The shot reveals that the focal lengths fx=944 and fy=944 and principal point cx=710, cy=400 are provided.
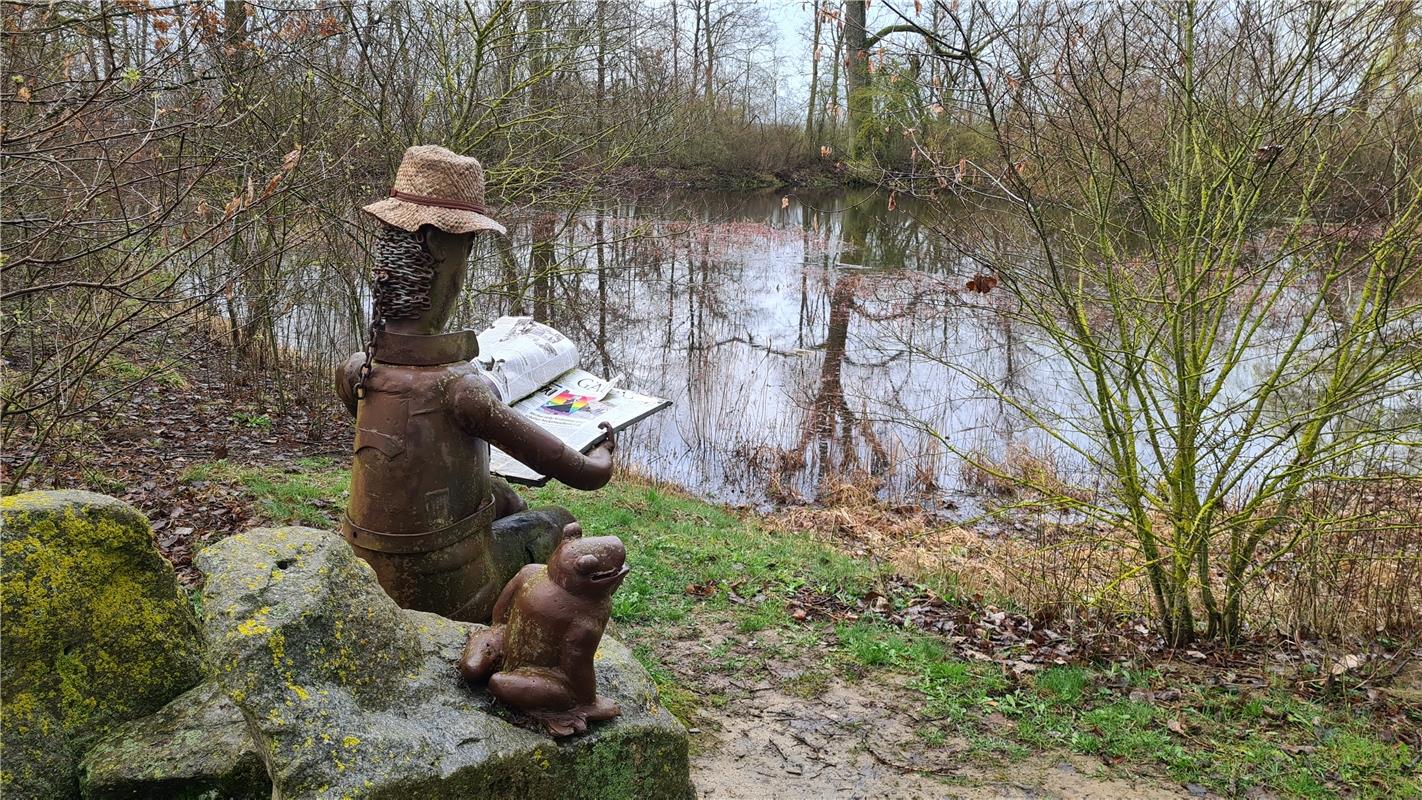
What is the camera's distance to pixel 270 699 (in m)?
2.13

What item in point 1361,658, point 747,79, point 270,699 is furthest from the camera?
point 747,79

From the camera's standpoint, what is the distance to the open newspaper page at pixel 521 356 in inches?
151

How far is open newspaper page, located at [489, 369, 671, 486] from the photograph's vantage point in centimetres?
367

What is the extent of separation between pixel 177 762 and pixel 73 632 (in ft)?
1.45

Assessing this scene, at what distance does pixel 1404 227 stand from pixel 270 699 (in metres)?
5.45

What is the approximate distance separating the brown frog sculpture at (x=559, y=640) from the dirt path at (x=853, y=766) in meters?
1.28

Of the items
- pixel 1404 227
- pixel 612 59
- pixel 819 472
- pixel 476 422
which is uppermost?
pixel 612 59

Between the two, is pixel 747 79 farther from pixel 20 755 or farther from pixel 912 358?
pixel 20 755

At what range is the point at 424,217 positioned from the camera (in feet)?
10.2

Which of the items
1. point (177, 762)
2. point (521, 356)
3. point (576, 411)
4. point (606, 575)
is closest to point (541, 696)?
point (606, 575)

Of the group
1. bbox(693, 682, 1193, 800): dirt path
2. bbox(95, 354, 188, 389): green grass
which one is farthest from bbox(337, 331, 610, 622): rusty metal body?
bbox(95, 354, 188, 389): green grass

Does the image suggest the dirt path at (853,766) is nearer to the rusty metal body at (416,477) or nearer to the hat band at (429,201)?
the rusty metal body at (416,477)

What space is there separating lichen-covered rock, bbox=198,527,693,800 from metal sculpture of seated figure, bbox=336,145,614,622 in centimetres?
54

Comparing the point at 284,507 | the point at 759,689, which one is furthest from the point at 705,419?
the point at 759,689
